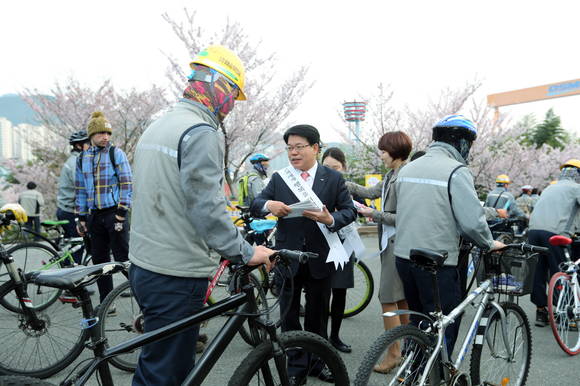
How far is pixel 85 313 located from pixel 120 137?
1771 centimetres

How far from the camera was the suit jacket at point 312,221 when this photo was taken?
3445mm

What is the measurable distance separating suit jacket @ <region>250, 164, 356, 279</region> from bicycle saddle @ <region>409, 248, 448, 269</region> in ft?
3.01

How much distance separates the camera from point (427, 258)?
258 cm

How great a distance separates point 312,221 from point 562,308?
2851 mm

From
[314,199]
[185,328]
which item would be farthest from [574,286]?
[185,328]

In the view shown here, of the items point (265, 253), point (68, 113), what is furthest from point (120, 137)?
point (265, 253)

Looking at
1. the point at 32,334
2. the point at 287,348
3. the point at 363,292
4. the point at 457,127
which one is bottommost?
the point at 363,292

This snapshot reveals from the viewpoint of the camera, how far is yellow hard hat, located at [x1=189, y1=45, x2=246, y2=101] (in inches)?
88.4

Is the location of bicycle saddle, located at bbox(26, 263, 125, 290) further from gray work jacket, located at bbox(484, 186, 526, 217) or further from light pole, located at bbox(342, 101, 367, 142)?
light pole, located at bbox(342, 101, 367, 142)

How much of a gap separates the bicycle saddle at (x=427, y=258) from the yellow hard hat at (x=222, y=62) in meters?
1.29

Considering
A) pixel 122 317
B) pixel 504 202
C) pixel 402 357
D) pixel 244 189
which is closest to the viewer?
pixel 402 357

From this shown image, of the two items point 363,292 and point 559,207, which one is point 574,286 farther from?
point 363,292

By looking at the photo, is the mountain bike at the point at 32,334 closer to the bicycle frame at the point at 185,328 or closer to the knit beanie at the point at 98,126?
the knit beanie at the point at 98,126

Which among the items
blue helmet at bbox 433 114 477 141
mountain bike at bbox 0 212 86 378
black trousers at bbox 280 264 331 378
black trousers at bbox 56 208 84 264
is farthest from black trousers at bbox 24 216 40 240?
blue helmet at bbox 433 114 477 141
